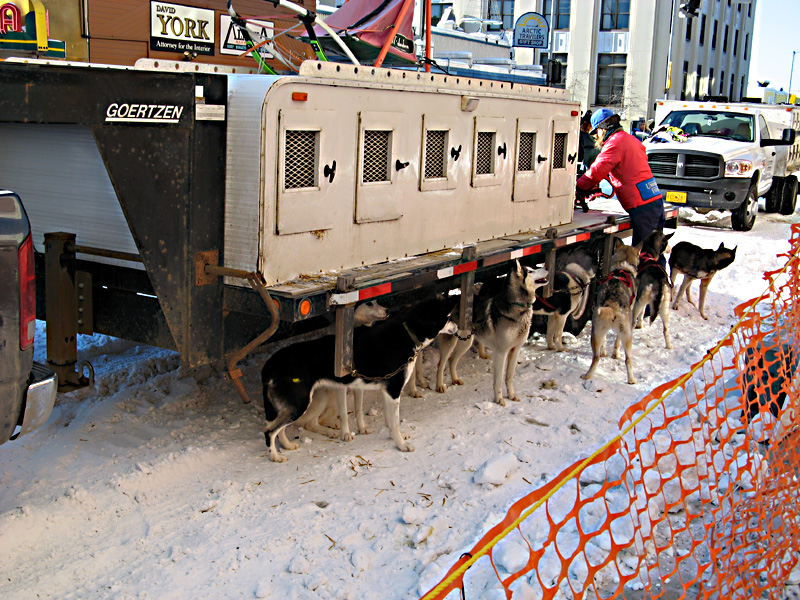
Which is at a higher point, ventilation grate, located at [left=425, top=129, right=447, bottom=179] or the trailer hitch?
ventilation grate, located at [left=425, top=129, right=447, bottom=179]

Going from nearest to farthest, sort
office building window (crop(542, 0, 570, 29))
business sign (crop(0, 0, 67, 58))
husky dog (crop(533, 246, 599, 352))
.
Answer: husky dog (crop(533, 246, 599, 352)), business sign (crop(0, 0, 67, 58)), office building window (crop(542, 0, 570, 29))

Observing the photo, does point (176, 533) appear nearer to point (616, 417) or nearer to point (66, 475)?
point (66, 475)

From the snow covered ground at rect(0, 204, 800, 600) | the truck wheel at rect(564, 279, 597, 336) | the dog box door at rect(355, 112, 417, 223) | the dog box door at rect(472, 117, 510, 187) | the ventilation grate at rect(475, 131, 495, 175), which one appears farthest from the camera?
the truck wheel at rect(564, 279, 597, 336)

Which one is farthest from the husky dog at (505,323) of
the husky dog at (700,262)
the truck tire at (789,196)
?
the truck tire at (789,196)

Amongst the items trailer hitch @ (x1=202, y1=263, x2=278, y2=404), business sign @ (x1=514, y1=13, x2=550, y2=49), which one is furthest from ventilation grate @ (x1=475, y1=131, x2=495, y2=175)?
business sign @ (x1=514, y1=13, x2=550, y2=49)

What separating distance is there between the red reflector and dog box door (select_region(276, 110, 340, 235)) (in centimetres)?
158

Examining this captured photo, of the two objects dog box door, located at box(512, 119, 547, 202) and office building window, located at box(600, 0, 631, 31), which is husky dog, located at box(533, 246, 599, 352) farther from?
office building window, located at box(600, 0, 631, 31)

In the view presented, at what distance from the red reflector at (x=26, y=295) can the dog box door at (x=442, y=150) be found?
3124 mm

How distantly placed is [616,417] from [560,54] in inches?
1601

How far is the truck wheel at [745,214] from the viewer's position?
15.7 metres

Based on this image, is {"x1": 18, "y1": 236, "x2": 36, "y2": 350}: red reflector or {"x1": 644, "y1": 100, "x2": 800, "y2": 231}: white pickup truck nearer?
{"x1": 18, "y1": 236, "x2": 36, "y2": 350}: red reflector

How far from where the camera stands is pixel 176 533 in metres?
4.40

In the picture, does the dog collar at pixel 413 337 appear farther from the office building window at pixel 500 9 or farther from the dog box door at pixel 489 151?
the office building window at pixel 500 9

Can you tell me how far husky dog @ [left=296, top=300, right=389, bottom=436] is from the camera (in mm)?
5680
